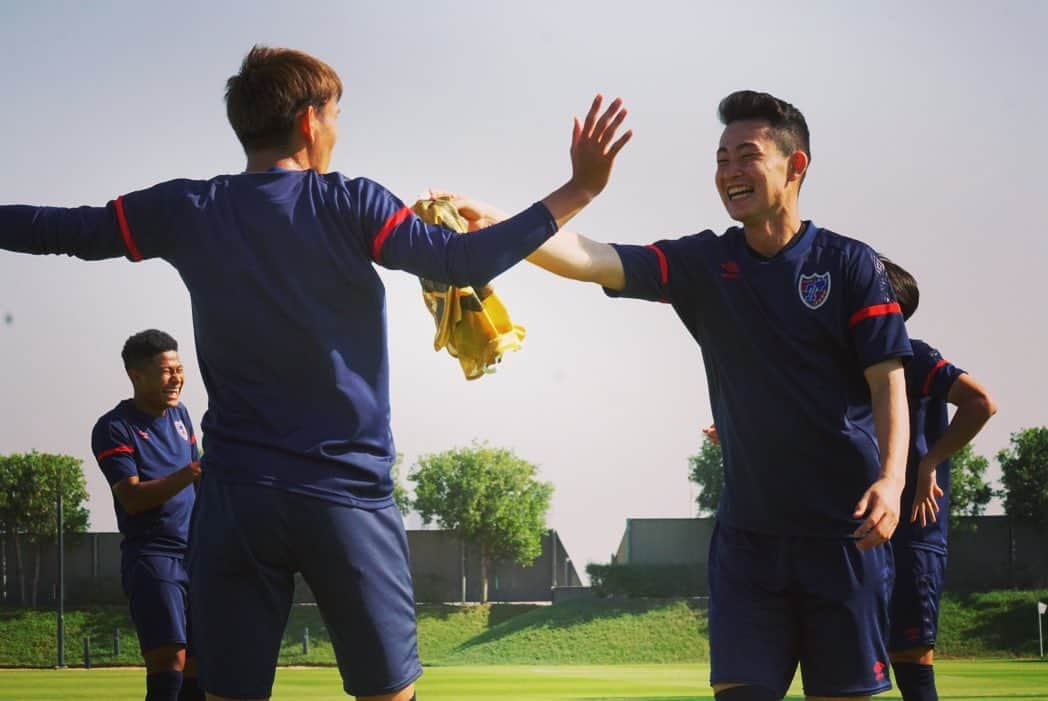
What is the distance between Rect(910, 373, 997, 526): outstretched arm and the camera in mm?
7684

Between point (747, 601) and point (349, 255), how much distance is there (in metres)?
2.14

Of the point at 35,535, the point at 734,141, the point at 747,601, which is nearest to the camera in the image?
the point at 747,601

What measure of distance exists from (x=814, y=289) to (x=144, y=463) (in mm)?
5630

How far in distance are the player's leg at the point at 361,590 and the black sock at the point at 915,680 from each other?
4.96 metres

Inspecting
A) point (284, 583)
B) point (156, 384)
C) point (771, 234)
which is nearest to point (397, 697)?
point (284, 583)

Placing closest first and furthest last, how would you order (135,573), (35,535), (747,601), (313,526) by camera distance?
(313,526) < (747,601) < (135,573) < (35,535)

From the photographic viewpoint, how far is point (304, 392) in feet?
14.1

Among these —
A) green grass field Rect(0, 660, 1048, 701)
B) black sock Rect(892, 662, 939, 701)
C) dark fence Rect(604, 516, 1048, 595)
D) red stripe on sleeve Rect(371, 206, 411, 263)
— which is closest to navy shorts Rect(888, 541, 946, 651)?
black sock Rect(892, 662, 939, 701)

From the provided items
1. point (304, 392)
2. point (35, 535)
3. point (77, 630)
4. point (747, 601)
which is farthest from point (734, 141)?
point (35, 535)

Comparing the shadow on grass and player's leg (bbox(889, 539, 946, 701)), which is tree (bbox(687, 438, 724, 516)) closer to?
the shadow on grass

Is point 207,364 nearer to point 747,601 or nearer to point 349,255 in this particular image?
point 349,255

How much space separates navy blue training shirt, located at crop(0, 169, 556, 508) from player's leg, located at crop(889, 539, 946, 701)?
5020mm

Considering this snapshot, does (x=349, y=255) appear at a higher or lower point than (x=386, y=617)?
higher

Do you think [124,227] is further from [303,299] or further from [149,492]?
[149,492]
